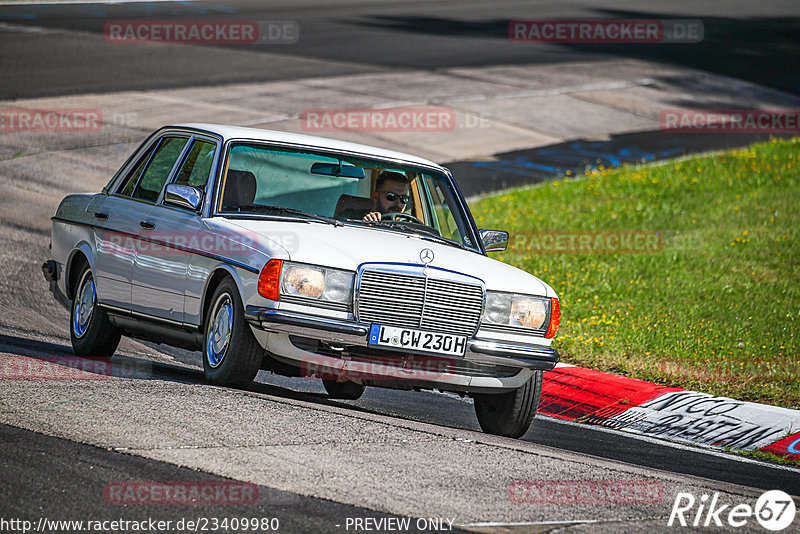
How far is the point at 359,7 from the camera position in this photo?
3881 centimetres

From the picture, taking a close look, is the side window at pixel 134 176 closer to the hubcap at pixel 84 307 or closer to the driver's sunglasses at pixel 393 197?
the hubcap at pixel 84 307

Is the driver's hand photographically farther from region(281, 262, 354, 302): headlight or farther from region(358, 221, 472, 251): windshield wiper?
region(281, 262, 354, 302): headlight

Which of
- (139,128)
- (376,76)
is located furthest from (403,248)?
(376,76)

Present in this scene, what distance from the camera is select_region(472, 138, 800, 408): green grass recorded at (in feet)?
33.8

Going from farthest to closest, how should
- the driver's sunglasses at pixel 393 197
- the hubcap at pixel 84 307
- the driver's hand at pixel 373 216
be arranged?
the hubcap at pixel 84 307 < the driver's sunglasses at pixel 393 197 < the driver's hand at pixel 373 216

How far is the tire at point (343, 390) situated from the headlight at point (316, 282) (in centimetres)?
180

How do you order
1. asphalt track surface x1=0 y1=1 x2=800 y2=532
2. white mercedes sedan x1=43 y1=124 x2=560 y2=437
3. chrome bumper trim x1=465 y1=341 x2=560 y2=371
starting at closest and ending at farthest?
asphalt track surface x1=0 y1=1 x2=800 y2=532 < white mercedes sedan x1=43 y1=124 x2=560 y2=437 < chrome bumper trim x1=465 y1=341 x2=560 y2=371

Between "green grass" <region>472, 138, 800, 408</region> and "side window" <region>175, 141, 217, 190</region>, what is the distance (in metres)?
4.03

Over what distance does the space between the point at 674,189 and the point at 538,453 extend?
1247cm

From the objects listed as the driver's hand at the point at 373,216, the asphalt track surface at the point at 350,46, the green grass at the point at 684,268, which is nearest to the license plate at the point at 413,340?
the driver's hand at the point at 373,216

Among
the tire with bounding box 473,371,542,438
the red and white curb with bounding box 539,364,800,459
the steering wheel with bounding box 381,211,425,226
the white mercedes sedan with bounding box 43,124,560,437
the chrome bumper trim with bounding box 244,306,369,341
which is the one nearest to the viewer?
the chrome bumper trim with bounding box 244,306,369,341

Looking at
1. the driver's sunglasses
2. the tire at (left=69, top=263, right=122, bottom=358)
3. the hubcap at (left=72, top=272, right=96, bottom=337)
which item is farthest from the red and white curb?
the hubcap at (left=72, top=272, right=96, bottom=337)

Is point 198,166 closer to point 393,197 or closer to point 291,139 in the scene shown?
point 291,139

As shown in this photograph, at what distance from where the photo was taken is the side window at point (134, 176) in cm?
855
